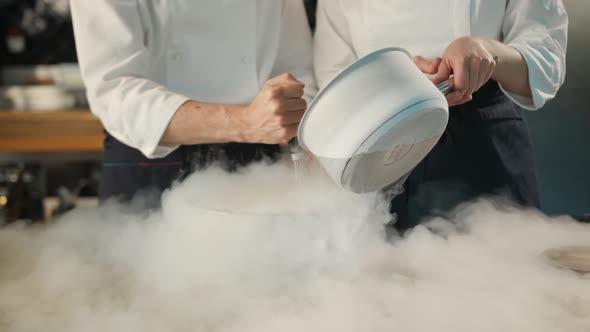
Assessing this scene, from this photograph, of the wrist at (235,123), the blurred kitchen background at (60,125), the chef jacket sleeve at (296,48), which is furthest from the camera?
the blurred kitchen background at (60,125)

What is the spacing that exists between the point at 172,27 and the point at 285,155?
39 centimetres

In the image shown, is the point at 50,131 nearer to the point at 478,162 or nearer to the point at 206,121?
the point at 206,121

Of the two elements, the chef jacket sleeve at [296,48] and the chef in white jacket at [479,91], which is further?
the chef jacket sleeve at [296,48]

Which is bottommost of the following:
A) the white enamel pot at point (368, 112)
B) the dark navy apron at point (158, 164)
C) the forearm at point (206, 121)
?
the dark navy apron at point (158, 164)

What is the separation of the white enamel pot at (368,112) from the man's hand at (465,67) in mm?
232

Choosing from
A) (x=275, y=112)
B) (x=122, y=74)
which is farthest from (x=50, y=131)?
(x=275, y=112)

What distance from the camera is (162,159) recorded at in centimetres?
142

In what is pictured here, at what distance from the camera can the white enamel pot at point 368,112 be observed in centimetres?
78

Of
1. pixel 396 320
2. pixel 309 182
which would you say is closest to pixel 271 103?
pixel 309 182

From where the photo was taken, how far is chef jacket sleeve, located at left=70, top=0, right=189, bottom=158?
1.23 meters

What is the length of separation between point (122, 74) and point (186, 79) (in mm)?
167

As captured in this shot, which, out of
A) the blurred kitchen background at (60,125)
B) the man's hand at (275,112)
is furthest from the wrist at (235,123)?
the blurred kitchen background at (60,125)

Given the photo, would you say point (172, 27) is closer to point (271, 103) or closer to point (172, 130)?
point (172, 130)

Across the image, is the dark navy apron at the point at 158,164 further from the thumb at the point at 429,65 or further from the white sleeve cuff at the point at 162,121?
the thumb at the point at 429,65
